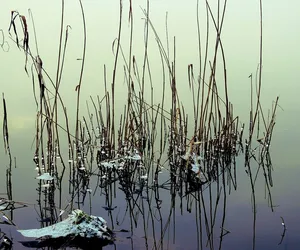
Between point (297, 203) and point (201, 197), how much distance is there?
0.43m

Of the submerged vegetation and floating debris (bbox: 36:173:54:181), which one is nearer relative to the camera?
the submerged vegetation

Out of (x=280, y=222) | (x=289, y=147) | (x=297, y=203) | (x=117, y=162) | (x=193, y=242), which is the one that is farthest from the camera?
(x=289, y=147)

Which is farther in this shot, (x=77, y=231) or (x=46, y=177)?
(x=46, y=177)

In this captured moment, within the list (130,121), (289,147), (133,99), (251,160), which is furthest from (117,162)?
(289,147)

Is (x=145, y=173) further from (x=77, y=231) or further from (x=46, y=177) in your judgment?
(x=77, y=231)

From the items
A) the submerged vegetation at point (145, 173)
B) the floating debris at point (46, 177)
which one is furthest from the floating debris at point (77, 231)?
the floating debris at point (46, 177)

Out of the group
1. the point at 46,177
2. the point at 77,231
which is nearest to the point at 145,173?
the point at 46,177

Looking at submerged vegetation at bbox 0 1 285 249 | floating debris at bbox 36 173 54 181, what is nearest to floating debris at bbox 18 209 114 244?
submerged vegetation at bbox 0 1 285 249

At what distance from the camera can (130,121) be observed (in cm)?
287

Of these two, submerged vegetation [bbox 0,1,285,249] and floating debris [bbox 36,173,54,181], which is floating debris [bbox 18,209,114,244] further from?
floating debris [bbox 36,173,54,181]

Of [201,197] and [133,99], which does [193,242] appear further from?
[133,99]

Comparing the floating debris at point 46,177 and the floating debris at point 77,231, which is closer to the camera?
the floating debris at point 77,231

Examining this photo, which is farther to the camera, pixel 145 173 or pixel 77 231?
pixel 145 173

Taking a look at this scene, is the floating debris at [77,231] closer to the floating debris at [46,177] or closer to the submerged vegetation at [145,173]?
the submerged vegetation at [145,173]
